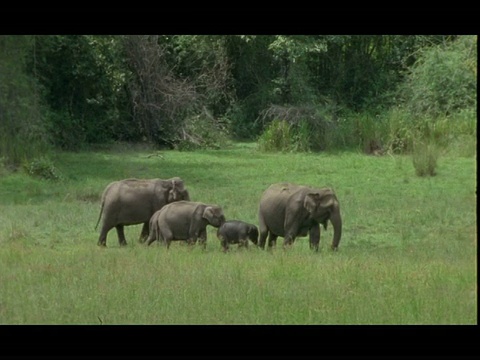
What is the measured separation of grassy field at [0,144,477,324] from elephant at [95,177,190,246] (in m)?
0.53

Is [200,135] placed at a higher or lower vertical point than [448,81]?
lower

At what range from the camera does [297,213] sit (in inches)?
531

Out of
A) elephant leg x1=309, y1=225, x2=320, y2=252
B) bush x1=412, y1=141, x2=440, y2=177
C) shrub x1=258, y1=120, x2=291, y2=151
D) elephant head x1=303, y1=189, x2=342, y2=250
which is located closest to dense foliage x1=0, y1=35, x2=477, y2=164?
shrub x1=258, y1=120, x2=291, y2=151

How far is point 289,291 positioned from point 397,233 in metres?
4.82

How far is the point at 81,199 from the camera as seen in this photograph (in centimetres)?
1770

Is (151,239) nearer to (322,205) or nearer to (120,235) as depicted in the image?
(120,235)

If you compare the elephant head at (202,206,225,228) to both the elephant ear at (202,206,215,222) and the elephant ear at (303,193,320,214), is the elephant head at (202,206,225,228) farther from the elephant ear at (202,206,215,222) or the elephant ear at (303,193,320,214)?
the elephant ear at (303,193,320,214)

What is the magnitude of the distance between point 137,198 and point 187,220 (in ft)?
4.28

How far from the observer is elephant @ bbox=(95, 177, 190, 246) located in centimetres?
1416

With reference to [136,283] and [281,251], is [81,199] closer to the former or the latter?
[281,251]

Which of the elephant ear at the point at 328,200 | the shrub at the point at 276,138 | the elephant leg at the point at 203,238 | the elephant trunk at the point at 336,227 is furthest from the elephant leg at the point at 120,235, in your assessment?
the shrub at the point at 276,138

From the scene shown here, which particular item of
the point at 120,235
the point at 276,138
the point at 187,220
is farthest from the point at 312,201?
the point at 276,138

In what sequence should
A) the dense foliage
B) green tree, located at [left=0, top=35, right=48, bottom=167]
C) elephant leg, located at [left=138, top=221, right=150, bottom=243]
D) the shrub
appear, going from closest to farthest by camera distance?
elephant leg, located at [left=138, top=221, right=150, bottom=243] < green tree, located at [left=0, top=35, right=48, bottom=167] < the dense foliage < the shrub
